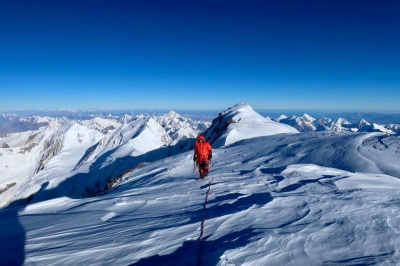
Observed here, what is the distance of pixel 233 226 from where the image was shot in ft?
23.0

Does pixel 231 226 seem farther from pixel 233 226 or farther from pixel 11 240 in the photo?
pixel 11 240

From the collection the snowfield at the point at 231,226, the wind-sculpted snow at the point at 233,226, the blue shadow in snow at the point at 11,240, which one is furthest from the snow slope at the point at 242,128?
the blue shadow in snow at the point at 11,240

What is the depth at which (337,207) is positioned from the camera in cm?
783

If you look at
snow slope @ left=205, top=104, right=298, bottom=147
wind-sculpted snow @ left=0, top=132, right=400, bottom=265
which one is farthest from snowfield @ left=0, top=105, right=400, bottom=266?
snow slope @ left=205, top=104, right=298, bottom=147

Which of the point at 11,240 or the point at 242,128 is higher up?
the point at 242,128

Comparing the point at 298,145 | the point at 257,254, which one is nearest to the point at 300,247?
the point at 257,254

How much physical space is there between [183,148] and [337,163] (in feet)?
197

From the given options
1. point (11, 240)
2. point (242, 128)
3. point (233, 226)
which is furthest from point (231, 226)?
point (242, 128)

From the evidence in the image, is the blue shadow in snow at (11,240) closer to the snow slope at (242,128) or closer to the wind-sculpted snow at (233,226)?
the wind-sculpted snow at (233,226)

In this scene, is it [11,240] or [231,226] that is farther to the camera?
[11,240]

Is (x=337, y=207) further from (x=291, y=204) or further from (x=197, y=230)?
(x=197, y=230)

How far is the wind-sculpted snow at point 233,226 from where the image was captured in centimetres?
528

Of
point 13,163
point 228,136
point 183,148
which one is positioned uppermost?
point 228,136

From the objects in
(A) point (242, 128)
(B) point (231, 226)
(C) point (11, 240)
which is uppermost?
(A) point (242, 128)
